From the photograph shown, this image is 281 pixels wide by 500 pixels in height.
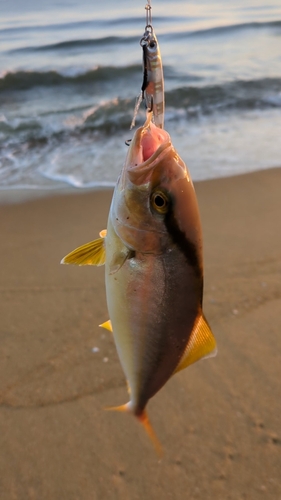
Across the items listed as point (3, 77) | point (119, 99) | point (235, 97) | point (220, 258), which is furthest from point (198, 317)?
point (3, 77)

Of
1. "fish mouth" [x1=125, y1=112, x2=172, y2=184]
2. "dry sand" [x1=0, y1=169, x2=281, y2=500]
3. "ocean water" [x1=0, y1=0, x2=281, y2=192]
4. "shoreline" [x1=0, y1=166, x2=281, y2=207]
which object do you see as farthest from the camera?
"ocean water" [x1=0, y1=0, x2=281, y2=192]

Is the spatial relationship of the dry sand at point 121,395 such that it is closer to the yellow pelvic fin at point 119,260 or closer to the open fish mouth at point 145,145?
the yellow pelvic fin at point 119,260

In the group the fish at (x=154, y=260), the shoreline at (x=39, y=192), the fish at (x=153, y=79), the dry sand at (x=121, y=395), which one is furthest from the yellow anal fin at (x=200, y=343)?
the shoreline at (x=39, y=192)

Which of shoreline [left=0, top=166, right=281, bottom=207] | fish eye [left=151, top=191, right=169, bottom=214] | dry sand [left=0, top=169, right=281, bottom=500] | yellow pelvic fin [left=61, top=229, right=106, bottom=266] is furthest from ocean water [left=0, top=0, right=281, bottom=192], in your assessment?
fish eye [left=151, top=191, right=169, bottom=214]

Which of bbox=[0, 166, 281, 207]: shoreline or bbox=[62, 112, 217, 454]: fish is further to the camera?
bbox=[0, 166, 281, 207]: shoreline

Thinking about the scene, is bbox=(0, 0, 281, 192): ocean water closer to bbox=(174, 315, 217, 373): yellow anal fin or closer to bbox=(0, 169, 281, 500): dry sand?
bbox=(0, 169, 281, 500): dry sand

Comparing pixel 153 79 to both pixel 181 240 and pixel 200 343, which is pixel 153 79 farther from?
pixel 200 343

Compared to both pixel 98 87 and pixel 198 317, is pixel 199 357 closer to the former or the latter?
pixel 198 317
